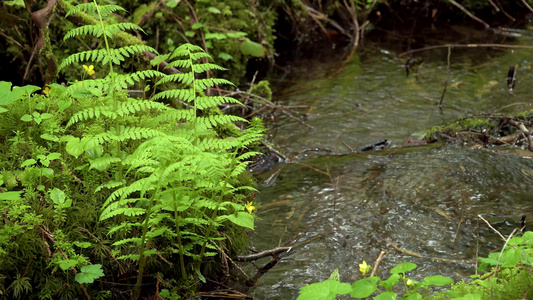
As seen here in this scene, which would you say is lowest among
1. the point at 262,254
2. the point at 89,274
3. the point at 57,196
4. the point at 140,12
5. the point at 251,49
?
the point at 262,254

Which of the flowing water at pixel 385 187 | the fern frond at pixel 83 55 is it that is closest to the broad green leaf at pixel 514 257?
the flowing water at pixel 385 187

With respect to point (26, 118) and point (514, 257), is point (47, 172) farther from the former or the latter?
point (514, 257)

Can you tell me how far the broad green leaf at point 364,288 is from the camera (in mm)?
1982

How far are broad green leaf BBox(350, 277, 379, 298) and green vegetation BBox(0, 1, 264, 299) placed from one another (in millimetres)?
646

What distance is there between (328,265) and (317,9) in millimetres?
6840

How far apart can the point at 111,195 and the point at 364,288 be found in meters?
1.21

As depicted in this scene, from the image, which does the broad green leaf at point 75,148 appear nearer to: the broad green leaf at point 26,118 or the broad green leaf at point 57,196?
the broad green leaf at point 57,196

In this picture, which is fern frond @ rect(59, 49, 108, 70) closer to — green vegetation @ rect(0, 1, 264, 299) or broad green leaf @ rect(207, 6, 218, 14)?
green vegetation @ rect(0, 1, 264, 299)

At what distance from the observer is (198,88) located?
2717 millimetres

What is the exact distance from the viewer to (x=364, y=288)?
6.61ft

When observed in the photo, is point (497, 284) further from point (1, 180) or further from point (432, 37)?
point (432, 37)

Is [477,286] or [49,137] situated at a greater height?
[49,137]

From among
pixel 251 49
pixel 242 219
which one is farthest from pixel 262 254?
pixel 251 49

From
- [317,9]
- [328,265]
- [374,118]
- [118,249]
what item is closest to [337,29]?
[317,9]
